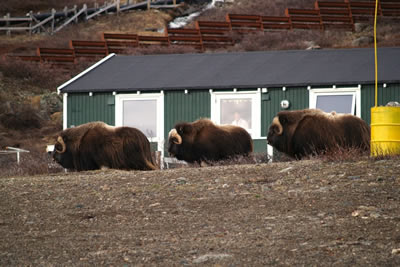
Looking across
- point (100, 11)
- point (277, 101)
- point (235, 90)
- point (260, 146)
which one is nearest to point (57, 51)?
point (100, 11)

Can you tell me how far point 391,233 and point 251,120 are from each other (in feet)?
46.2

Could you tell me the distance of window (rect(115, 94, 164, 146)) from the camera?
21.4 meters

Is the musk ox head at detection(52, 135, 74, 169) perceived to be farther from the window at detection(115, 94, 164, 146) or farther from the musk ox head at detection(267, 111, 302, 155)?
the window at detection(115, 94, 164, 146)

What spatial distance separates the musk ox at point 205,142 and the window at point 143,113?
13.1ft

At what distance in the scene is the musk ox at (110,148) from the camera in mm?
15102

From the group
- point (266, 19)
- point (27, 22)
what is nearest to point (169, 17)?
point (27, 22)

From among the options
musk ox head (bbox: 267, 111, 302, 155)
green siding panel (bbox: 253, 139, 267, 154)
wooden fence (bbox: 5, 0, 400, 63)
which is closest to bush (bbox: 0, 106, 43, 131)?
wooden fence (bbox: 5, 0, 400, 63)

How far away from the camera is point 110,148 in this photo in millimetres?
15086

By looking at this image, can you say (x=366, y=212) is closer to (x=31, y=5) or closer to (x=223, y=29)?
(x=223, y=29)

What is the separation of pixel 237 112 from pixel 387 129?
33.3 ft

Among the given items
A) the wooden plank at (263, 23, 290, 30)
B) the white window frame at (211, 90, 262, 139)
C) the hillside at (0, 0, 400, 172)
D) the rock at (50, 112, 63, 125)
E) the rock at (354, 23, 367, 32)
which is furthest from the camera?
the wooden plank at (263, 23, 290, 30)

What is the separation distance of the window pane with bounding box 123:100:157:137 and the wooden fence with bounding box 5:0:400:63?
20.3 metres

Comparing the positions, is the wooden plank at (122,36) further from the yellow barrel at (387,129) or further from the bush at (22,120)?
the yellow barrel at (387,129)

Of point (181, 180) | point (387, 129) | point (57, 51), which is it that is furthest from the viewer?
point (57, 51)
